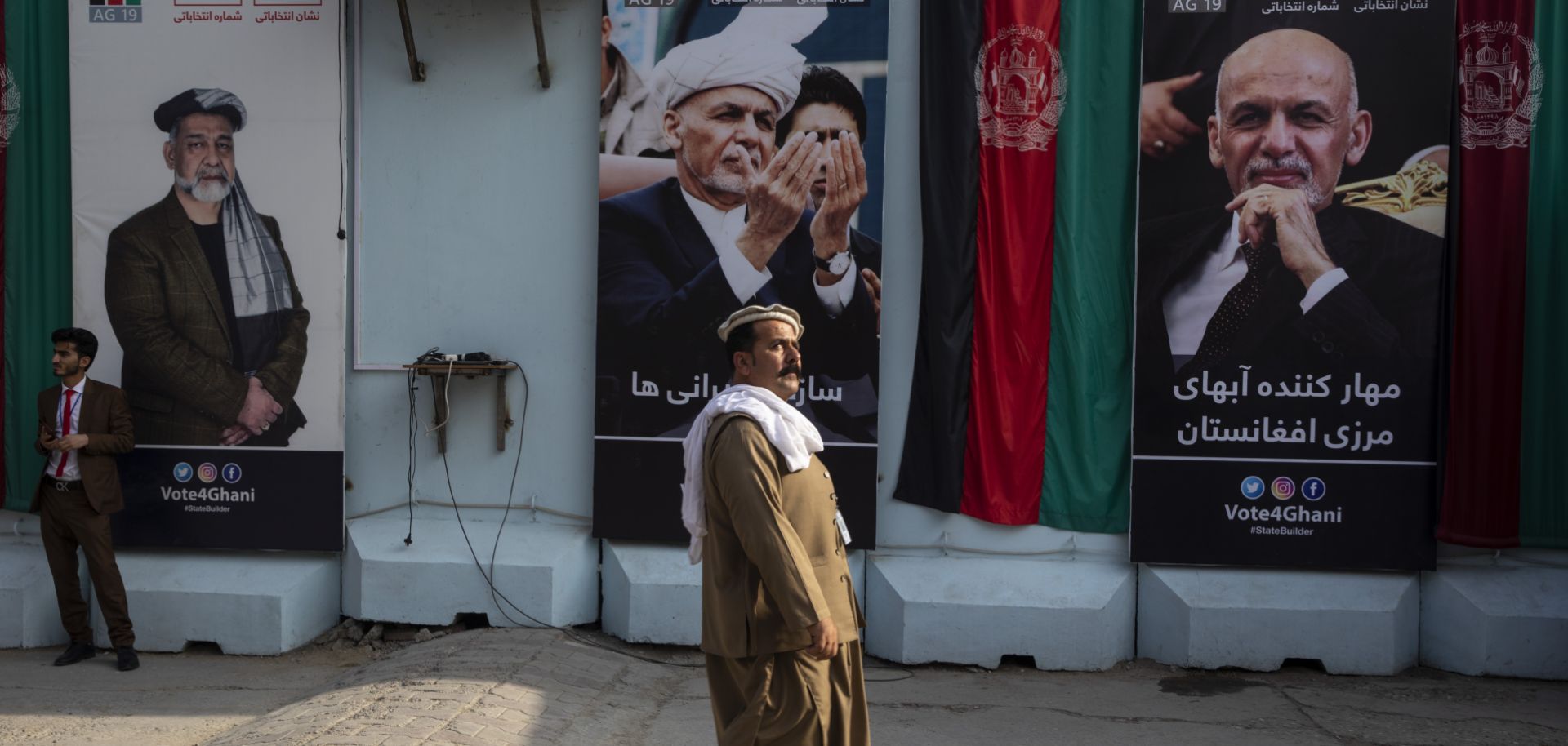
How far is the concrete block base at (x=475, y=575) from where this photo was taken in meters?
7.23

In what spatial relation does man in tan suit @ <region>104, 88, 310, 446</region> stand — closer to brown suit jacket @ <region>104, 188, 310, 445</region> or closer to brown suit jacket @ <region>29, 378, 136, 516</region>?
brown suit jacket @ <region>104, 188, 310, 445</region>

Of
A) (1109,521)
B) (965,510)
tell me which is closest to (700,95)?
(965,510)

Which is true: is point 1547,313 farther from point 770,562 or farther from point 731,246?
point 770,562

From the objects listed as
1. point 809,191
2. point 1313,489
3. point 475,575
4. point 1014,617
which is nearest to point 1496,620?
point 1313,489

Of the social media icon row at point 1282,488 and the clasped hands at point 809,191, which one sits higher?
the clasped hands at point 809,191

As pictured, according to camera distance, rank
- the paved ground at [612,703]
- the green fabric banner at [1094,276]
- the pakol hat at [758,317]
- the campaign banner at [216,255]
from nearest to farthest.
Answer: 1. the pakol hat at [758,317]
2. the paved ground at [612,703]
3. the green fabric banner at [1094,276]
4. the campaign banner at [216,255]

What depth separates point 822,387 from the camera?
710cm

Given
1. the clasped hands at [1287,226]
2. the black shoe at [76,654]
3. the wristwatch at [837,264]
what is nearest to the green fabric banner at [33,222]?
the black shoe at [76,654]

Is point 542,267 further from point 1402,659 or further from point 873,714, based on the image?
point 1402,659

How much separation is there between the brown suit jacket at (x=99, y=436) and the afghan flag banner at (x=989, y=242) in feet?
15.3

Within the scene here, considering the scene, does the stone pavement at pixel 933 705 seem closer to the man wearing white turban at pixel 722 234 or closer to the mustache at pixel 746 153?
the man wearing white turban at pixel 722 234

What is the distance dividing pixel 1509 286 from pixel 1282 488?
166 cm

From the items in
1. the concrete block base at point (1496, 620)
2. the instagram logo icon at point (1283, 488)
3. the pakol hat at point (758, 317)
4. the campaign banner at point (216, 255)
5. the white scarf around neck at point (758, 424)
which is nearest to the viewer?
the white scarf around neck at point (758, 424)

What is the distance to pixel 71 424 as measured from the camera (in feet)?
23.1
